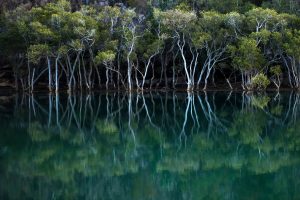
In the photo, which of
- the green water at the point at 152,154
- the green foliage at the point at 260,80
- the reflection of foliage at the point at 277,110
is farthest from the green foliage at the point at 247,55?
the green water at the point at 152,154

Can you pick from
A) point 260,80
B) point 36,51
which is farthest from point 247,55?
point 36,51

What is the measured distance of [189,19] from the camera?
51750 mm

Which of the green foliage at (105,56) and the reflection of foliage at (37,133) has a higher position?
the green foliage at (105,56)

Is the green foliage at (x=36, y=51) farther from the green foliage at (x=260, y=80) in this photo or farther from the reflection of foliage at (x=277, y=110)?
the reflection of foliage at (x=277, y=110)

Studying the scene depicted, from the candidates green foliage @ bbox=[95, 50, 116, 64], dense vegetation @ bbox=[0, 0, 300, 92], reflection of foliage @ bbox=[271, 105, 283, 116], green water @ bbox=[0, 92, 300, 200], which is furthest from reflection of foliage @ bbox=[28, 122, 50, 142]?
dense vegetation @ bbox=[0, 0, 300, 92]

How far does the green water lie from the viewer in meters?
14.3

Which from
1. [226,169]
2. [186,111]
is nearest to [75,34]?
[186,111]

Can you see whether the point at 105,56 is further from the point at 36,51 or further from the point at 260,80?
the point at 260,80

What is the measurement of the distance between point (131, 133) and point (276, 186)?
12.0m

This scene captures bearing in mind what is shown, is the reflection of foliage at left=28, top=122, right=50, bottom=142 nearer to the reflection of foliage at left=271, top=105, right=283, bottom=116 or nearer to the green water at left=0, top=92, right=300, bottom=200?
the green water at left=0, top=92, right=300, bottom=200

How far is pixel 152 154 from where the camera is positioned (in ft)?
65.0

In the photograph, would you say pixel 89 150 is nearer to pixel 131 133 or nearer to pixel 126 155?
pixel 126 155

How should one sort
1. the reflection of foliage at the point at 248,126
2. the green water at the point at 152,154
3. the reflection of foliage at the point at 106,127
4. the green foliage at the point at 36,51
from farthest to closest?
the green foliage at the point at 36,51, the reflection of foliage at the point at 106,127, the reflection of foliage at the point at 248,126, the green water at the point at 152,154

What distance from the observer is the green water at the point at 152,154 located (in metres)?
14.3
